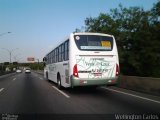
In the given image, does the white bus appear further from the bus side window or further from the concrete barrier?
the concrete barrier

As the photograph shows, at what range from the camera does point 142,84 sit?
15875 mm

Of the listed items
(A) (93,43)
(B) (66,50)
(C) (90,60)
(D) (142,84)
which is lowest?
(D) (142,84)

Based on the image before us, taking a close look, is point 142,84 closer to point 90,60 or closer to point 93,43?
point 90,60

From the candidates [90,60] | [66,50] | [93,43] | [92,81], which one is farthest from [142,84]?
[66,50]

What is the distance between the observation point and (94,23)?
41.3m

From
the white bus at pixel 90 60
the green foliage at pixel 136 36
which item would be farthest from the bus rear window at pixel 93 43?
the green foliage at pixel 136 36

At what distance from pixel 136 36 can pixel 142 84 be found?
21.2 m

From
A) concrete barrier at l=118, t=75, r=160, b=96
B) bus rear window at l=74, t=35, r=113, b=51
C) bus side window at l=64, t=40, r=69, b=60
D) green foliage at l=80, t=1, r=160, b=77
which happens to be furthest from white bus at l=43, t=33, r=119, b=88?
green foliage at l=80, t=1, r=160, b=77

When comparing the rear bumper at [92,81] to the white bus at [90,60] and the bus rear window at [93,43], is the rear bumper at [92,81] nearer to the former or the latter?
the white bus at [90,60]

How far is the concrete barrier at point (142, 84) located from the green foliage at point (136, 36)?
15781 millimetres

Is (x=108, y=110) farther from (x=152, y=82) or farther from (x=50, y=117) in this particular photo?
(x=152, y=82)

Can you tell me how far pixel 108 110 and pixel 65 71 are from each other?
6.08 meters

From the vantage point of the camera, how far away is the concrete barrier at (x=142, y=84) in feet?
47.3

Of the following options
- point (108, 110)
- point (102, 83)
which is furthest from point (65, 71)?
point (108, 110)
